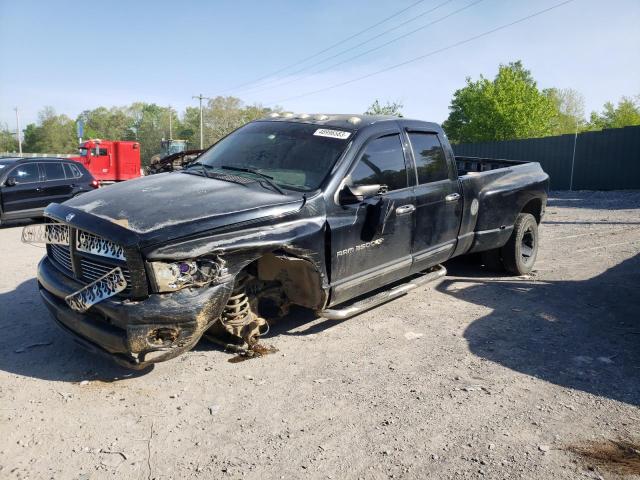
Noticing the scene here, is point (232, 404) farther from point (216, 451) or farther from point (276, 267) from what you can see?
point (276, 267)

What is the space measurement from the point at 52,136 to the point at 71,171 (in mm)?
85248

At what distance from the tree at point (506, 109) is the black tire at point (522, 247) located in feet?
A: 142

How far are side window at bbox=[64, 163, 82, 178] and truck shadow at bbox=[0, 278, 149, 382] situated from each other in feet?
25.8

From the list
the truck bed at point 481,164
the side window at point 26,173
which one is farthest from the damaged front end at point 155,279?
the side window at point 26,173

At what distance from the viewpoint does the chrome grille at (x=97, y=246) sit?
2.98m

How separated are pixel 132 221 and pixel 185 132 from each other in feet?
299

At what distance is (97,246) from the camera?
3121mm

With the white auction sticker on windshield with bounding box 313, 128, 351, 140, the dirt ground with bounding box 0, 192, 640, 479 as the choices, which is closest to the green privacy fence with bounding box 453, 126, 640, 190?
the dirt ground with bounding box 0, 192, 640, 479

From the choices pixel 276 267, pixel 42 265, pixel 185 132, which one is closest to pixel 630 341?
pixel 276 267

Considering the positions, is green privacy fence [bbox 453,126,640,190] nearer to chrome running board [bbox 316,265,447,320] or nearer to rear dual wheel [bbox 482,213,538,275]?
rear dual wheel [bbox 482,213,538,275]

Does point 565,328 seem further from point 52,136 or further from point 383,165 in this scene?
point 52,136

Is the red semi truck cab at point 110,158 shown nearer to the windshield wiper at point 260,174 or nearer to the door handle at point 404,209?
the windshield wiper at point 260,174

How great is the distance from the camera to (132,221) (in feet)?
9.94

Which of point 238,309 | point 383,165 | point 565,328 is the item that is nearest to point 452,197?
point 383,165
